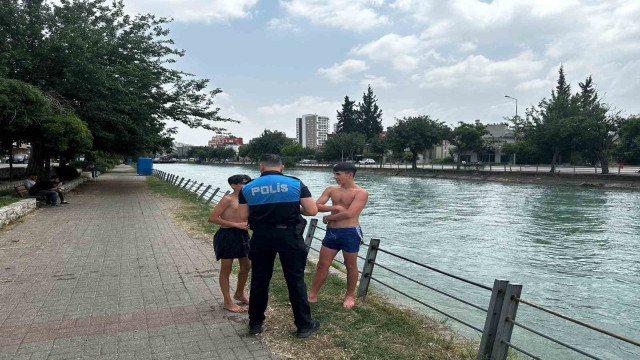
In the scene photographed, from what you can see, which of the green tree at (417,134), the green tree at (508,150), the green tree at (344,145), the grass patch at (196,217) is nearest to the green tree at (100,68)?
the grass patch at (196,217)

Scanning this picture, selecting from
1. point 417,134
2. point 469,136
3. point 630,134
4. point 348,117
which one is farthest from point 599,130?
point 348,117

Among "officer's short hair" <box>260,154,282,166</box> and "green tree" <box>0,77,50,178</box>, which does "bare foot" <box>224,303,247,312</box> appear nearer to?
"officer's short hair" <box>260,154,282,166</box>

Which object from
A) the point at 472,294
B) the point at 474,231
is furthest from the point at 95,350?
the point at 474,231

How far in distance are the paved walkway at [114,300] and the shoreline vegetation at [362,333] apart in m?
0.31

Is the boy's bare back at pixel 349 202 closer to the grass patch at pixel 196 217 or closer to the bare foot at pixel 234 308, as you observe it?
the bare foot at pixel 234 308

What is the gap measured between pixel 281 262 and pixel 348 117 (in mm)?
86437

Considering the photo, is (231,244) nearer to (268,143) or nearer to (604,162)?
(604,162)

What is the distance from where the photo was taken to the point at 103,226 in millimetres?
10789

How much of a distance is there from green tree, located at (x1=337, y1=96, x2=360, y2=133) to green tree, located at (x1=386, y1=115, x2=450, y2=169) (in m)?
35.5

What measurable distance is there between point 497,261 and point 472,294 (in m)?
2.87

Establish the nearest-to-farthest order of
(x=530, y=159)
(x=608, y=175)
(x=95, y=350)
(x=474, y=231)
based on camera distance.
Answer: (x=95, y=350) < (x=474, y=231) < (x=608, y=175) < (x=530, y=159)

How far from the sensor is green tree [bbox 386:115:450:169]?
1998 inches

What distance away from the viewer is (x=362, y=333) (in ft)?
13.8

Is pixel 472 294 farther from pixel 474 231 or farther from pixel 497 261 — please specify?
pixel 474 231
